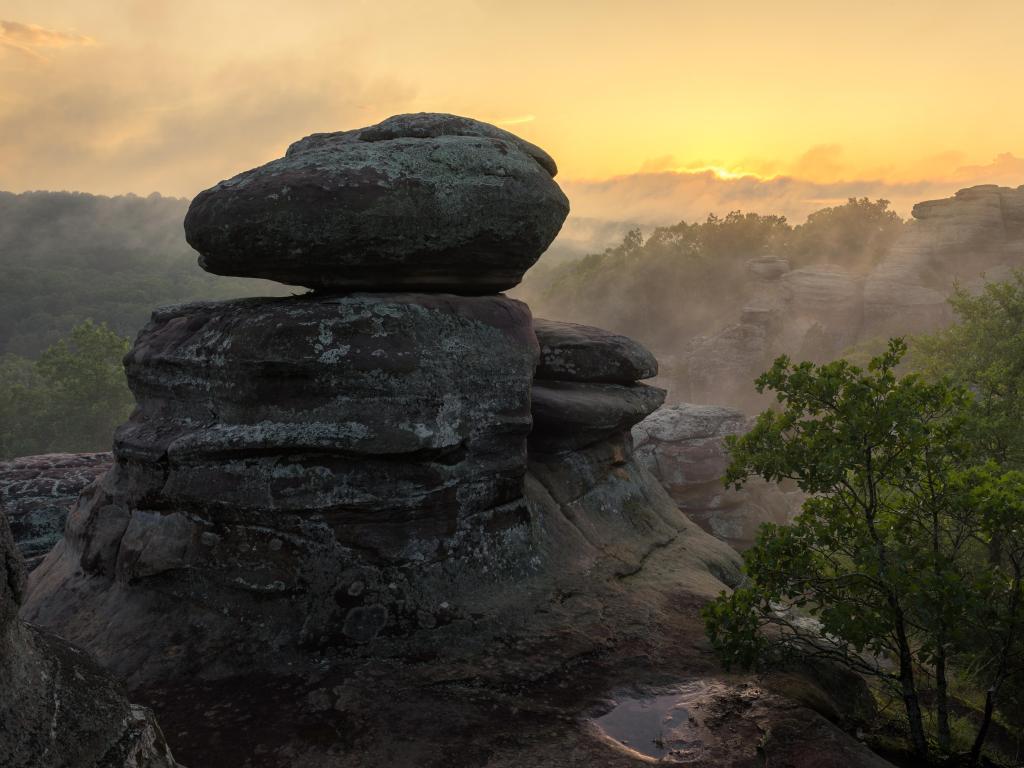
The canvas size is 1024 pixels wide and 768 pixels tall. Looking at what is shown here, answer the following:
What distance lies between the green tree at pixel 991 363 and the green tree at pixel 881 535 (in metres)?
4.89

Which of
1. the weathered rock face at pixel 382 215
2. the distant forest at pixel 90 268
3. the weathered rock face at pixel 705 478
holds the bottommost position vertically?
the weathered rock face at pixel 705 478

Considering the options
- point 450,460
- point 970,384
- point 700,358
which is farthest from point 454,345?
point 700,358

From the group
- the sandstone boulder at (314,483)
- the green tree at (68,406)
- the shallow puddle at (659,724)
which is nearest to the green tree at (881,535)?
the shallow puddle at (659,724)

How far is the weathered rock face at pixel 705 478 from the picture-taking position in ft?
109

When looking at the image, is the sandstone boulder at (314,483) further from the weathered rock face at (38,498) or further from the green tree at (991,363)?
the green tree at (991,363)

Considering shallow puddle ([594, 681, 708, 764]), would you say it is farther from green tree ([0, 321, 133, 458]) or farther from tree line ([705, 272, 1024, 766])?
green tree ([0, 321, 133, 458])

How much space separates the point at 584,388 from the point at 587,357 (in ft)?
2.47

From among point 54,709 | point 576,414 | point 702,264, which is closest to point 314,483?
point 576,414

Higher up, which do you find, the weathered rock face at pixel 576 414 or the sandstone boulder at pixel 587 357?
the sandstone boulder at pixel 587 357

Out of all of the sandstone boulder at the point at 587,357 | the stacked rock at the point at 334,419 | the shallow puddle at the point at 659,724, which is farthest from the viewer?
the sandstone boulder at the point at 587,357

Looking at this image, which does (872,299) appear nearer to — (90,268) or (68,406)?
(68,406)

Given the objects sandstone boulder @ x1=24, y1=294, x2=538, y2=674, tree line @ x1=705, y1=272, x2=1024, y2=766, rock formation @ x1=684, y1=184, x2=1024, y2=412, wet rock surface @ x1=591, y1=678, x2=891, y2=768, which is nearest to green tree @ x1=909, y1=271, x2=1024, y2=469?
tree line @ x1=705, y1=272, x2=1024, y2=766

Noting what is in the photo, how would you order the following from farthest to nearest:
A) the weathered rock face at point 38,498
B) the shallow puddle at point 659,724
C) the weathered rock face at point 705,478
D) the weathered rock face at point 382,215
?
the weathered rock face at point 705,478 → the weathered rock face at point 38,498 → the weathered rock face at point 382,215 → the shallow puddle at point 659,724

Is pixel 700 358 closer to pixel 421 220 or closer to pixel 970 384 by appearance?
pixel 970 384
